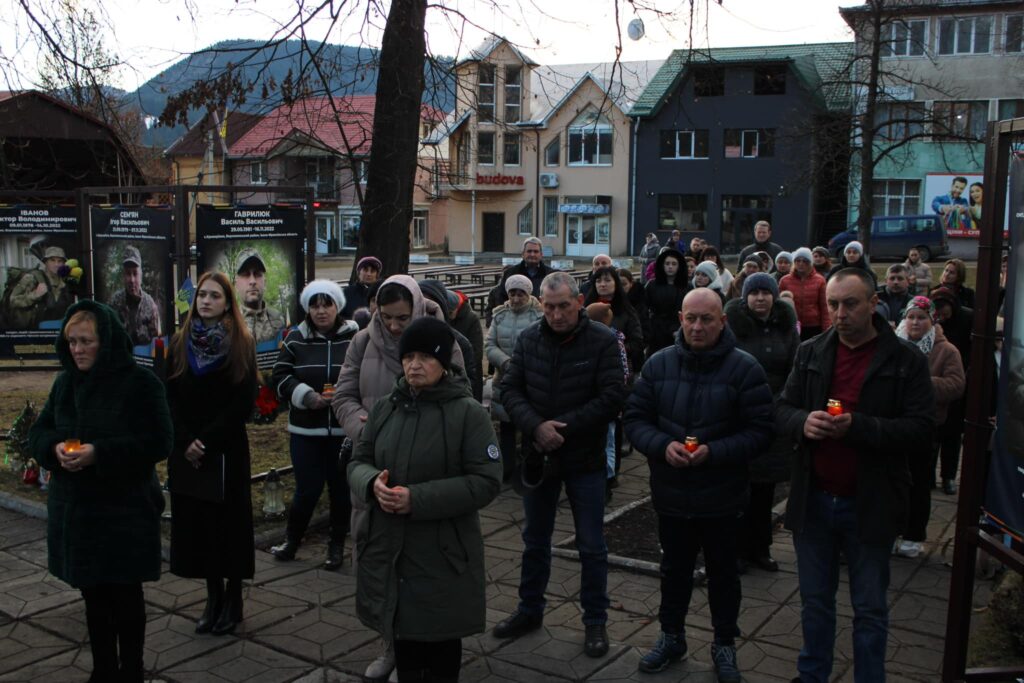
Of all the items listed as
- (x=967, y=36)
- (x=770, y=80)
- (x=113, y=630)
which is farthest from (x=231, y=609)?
(x=967, y=36)

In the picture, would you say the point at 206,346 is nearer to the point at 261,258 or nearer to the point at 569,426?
the point at 569,426

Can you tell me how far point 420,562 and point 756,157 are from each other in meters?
46.0

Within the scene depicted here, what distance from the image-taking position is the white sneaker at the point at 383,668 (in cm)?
478

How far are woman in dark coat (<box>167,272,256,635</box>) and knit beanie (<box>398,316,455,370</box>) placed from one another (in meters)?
1.54

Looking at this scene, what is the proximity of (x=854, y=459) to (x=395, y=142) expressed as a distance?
19.5ft

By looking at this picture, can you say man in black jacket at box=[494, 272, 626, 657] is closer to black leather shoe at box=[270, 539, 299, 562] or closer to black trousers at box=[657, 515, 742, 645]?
black trousers at box=[657, 515, 742, 645]

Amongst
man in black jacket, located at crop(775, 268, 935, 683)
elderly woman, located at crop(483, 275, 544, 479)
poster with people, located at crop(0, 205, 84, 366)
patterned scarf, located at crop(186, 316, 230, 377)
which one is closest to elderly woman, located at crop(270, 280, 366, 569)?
patterned scarf, located at crop(186, 316, 230, 377)

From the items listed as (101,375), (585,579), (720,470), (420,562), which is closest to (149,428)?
(101,375)

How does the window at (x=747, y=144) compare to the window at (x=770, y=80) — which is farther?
the window at (x=747, y=144)

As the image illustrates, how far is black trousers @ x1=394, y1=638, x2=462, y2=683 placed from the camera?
4.22 metres

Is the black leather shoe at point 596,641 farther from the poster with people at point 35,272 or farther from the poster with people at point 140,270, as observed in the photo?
the poster with people at point 35,272

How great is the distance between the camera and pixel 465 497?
4.05 metres

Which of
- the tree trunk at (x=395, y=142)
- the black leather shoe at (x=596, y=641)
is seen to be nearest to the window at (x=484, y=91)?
the tree trunk at (x=395, y=142)

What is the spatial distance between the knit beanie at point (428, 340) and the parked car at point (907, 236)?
35.9 meters
